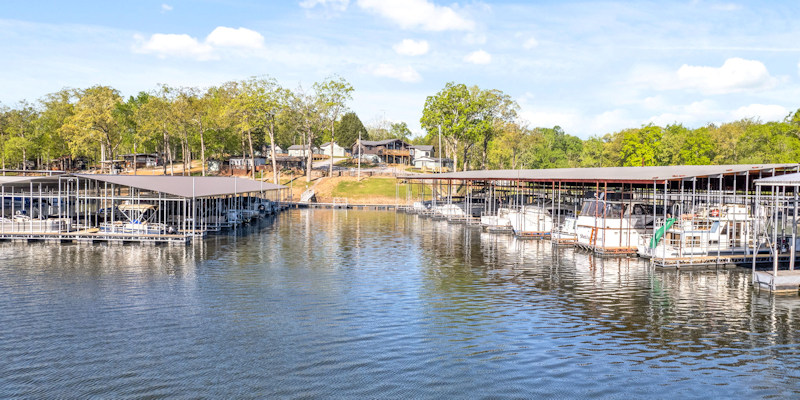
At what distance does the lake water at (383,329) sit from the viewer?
14.5 metres

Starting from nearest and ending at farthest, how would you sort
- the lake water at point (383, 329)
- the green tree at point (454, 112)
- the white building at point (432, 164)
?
the lake water at point (383, 329), the green tree at point (454, 112), the white building at point (432, 164)

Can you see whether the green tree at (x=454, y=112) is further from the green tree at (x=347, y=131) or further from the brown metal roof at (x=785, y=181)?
the brown metal roof at (x=785, y=181)

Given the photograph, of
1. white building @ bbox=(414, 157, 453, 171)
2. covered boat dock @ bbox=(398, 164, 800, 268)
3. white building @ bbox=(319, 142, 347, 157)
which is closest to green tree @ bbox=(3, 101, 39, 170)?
white building @ bbox=(319, 142, 347, 157)

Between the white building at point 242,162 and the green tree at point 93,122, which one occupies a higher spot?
the green tree at point 93,122

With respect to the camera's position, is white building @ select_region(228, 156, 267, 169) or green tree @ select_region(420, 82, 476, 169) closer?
green tree @ select_region(420, 82, 476, 169)

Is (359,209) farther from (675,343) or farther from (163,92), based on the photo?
(675,343)

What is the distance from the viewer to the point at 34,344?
17031 millimetres

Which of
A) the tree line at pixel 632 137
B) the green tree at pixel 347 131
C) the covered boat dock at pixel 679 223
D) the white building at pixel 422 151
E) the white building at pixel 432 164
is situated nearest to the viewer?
the covered boat dock at pixel 679 223

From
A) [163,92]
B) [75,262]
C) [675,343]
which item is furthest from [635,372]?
[163,92]

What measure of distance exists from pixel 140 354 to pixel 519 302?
14024 mm

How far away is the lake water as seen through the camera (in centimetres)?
1455

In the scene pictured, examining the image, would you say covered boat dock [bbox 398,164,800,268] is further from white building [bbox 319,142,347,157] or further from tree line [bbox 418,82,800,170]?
white building [bbox 319,142,347,157]

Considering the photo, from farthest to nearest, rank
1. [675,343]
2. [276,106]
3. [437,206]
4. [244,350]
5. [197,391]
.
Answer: [276,106], [437,206], [675,343], [244,350], [197,391]

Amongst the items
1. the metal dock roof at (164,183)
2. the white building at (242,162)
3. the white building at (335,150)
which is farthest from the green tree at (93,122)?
the metal dock roof at (164,183)
